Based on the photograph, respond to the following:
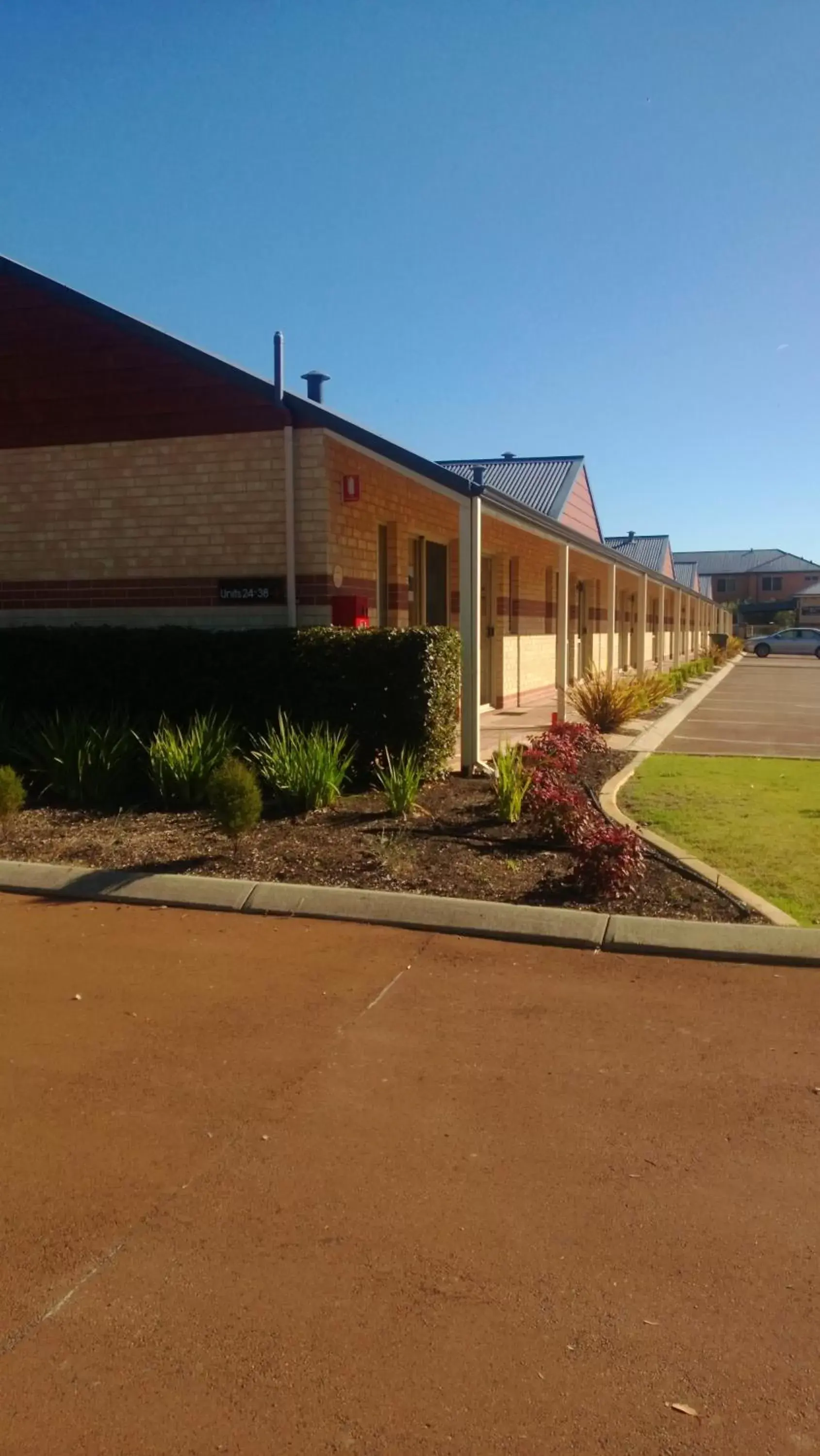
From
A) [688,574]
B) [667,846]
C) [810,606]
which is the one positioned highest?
[688,574]

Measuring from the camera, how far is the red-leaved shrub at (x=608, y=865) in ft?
21.4

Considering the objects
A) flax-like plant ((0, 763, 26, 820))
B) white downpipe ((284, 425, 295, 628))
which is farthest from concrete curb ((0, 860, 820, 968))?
white downpipe ((284, 425, 295, 628))

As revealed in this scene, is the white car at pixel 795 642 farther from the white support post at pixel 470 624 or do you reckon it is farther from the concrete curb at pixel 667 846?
the white support post at pixel 470 624

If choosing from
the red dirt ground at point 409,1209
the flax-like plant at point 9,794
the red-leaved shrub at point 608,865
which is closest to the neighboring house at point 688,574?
the flax-like plant at point 9,794

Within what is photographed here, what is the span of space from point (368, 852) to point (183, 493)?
5681mm

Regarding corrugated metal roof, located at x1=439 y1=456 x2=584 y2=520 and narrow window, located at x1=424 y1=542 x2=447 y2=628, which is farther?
corrugated metal roof, located at x1=439 y1=456 x2=584 y2=520

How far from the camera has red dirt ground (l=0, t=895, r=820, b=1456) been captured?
264 centimetres

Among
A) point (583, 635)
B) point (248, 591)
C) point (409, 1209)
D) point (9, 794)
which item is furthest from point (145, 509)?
point (583, 635)

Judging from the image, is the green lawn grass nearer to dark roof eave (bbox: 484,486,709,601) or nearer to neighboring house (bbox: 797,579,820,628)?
dark roof eave (bbox: 484,486,709,601)

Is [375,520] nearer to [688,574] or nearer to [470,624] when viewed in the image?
[470,624]

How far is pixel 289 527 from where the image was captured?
11164 mm

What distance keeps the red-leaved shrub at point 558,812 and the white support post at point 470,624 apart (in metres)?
2.45

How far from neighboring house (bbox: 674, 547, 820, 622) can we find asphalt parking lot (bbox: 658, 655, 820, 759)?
7839 cm

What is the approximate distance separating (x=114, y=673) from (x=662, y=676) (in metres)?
13.9
